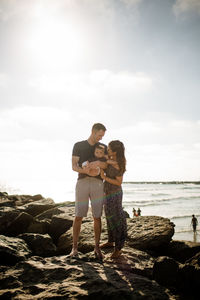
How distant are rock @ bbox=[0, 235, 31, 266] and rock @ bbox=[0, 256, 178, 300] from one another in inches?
30.5

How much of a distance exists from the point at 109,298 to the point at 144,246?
2.95 m

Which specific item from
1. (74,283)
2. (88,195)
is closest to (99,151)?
(88,195)

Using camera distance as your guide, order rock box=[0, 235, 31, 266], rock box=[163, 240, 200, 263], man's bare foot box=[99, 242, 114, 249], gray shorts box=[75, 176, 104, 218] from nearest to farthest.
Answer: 1. rock box=[0, 235, 31, 266]
2. gray shorts box=[75, 176, 104, 218]
3. man's bare foot box=[99, 242, 114, 249]
4. rock box=[163, 240, 200, 263]

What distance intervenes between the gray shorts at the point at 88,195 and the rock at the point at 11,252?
1.34 metres

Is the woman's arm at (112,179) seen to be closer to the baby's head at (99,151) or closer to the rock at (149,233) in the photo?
the baby's head at (99,151)

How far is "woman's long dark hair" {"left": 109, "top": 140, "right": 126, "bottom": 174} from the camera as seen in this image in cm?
469

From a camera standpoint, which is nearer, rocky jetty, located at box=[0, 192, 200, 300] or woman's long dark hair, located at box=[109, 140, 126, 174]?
rocky jetty, located at box=[0, 192, 200, 300]

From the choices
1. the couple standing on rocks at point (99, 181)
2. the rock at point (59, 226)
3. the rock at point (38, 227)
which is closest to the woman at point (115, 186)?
the couple standing on rocks at point (99, 181)

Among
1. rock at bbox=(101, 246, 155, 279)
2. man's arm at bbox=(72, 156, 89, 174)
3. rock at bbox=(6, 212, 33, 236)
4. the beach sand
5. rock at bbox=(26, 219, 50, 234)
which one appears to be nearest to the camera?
rock at bbox=(101, 246, 155, 279)

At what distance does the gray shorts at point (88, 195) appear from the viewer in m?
4.54

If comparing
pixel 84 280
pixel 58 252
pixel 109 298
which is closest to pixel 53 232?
pixel 58 252

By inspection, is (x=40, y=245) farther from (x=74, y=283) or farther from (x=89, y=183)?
(x=74, y=283)

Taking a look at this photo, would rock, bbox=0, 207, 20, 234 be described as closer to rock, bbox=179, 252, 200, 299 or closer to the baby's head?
the baby's head

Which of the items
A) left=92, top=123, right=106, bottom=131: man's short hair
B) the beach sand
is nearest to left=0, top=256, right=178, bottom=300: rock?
left=92, top=123, right=106, bottom=131: man's short hair
